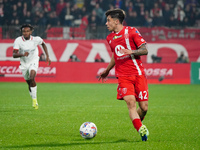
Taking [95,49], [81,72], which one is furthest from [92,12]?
[81,72]

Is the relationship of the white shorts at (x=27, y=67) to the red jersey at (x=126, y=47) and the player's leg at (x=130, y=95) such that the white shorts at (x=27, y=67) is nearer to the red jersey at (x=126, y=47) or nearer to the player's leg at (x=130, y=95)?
the red jersey at (x=126, y=47)

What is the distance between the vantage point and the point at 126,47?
239 inches

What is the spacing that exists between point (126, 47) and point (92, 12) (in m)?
18.2

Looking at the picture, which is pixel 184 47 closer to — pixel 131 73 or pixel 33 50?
pixel 33 50

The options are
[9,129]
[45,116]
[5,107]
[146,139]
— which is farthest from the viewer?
[5,107]

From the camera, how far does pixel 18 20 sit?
925 inches

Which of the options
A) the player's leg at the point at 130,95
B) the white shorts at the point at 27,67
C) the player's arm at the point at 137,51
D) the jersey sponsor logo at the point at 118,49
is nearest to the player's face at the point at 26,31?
the white shorts at the point at 27,67

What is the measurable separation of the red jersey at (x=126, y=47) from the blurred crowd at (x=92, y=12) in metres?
17.0

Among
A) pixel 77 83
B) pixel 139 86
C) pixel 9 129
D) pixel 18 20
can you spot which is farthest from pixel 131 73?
pixel 18 20

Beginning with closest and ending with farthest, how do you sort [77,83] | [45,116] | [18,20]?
[45,116] → [77,83] → [18,20]

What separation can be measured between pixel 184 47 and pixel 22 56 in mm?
13498

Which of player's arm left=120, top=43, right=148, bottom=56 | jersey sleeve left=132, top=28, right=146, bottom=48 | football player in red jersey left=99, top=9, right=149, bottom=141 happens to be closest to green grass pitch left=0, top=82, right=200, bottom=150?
football player in red jersey left=99, top=9, right=149, bottom=141

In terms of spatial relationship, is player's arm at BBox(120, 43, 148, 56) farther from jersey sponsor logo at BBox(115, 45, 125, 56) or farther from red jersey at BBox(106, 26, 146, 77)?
jersey sponsor logo at BBox(115, 45, 125, 56)

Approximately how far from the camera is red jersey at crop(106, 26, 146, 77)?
6008mm
